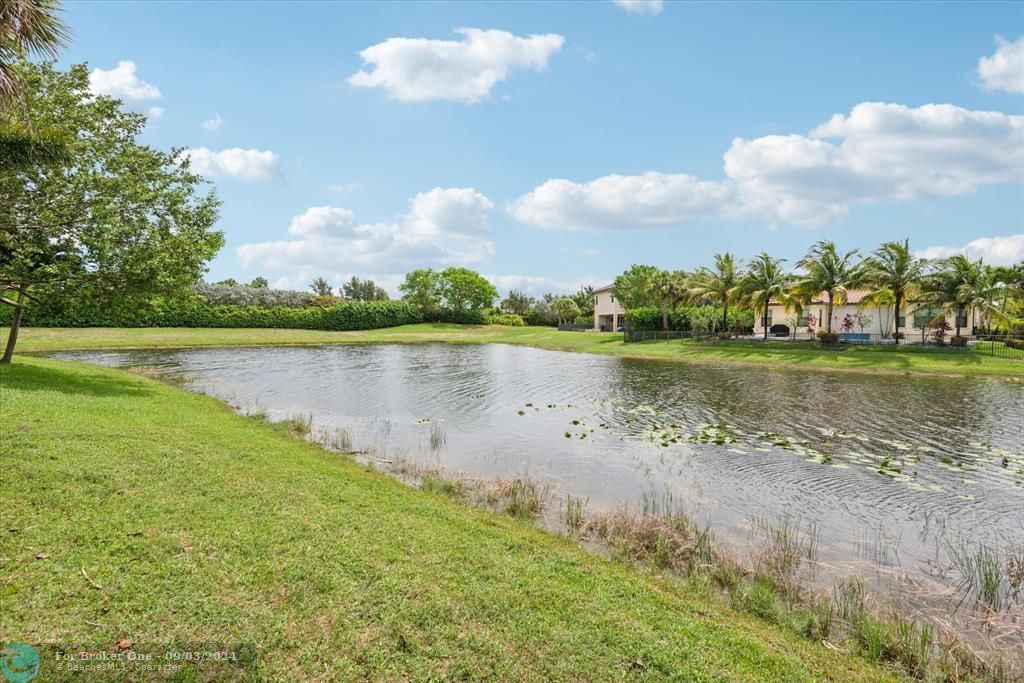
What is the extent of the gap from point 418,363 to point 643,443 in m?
23.9

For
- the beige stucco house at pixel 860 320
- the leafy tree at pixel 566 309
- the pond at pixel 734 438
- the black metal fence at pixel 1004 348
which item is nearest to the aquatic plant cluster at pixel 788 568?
the pond at pixel 734 438

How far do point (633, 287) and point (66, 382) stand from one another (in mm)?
56812

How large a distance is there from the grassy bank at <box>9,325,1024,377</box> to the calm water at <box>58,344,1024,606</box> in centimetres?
433

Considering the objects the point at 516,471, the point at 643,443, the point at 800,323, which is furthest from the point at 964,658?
the point at 800,323

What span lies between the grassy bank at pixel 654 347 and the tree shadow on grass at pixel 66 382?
24.3 metres

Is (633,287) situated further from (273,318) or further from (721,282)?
(273,318)

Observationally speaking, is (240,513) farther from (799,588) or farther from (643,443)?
(643,443)

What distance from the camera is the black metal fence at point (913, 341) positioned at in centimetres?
3397

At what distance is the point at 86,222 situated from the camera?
17.0 m

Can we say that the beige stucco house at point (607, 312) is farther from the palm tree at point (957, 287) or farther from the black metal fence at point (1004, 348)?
the black metal fence at point (1004, 348)

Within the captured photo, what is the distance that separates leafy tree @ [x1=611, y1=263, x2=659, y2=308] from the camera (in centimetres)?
6438

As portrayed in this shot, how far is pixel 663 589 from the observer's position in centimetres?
596

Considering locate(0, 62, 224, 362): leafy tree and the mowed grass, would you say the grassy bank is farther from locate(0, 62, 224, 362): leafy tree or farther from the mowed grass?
the mowed grass

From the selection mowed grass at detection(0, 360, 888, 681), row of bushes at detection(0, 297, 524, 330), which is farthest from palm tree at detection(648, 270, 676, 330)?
mowed grass at detection(0, 360, 888, 681)
